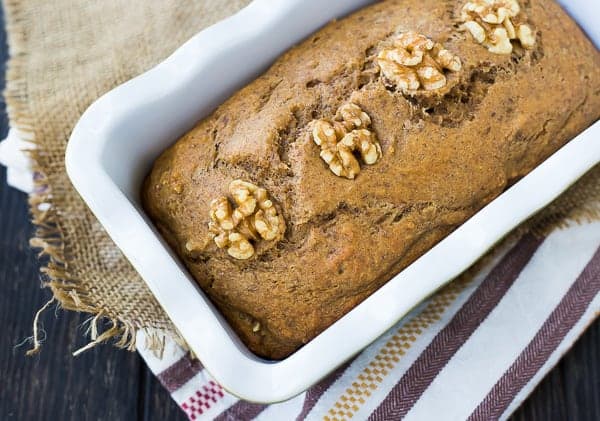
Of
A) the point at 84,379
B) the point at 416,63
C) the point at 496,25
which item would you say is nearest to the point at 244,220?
the point at 416,63

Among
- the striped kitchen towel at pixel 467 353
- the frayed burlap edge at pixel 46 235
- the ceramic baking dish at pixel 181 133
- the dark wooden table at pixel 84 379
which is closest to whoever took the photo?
the ceramic baking dish at pixel 181 133

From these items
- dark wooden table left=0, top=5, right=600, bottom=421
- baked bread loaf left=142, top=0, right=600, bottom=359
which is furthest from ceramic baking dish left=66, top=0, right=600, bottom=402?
dark wooden table left=0, top=5, right=600, bottom=421

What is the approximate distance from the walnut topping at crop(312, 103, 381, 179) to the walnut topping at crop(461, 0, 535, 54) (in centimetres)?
35

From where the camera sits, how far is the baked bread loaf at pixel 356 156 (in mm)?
1395

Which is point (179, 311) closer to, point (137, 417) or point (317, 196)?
point (317, 196)

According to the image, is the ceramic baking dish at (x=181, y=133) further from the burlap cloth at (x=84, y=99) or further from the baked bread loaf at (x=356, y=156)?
the burlap cloth at (x=84, y=99)

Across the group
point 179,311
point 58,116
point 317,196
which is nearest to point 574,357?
point 317,196

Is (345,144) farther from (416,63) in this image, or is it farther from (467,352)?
(467,352)

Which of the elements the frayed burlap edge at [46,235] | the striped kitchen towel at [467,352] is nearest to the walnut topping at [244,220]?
the frayed burlap edge at [46,235]

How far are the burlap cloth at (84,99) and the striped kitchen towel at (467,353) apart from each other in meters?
0.11

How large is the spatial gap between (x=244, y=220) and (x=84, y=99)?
78 cm

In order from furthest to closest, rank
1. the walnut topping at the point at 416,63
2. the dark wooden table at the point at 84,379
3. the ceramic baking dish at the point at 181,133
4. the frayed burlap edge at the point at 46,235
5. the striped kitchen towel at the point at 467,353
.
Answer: the dark wooden table at the point at 84,379 < the striped kitchen towel at the point at 467,353 < the frayed burlap edge at the point at 46,235 < the walnut topping at the point at 416,63 < the ceramic baking dish at the point at 181,133

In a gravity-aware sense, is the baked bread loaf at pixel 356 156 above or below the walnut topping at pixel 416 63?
below

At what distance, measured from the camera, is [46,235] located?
181cm
